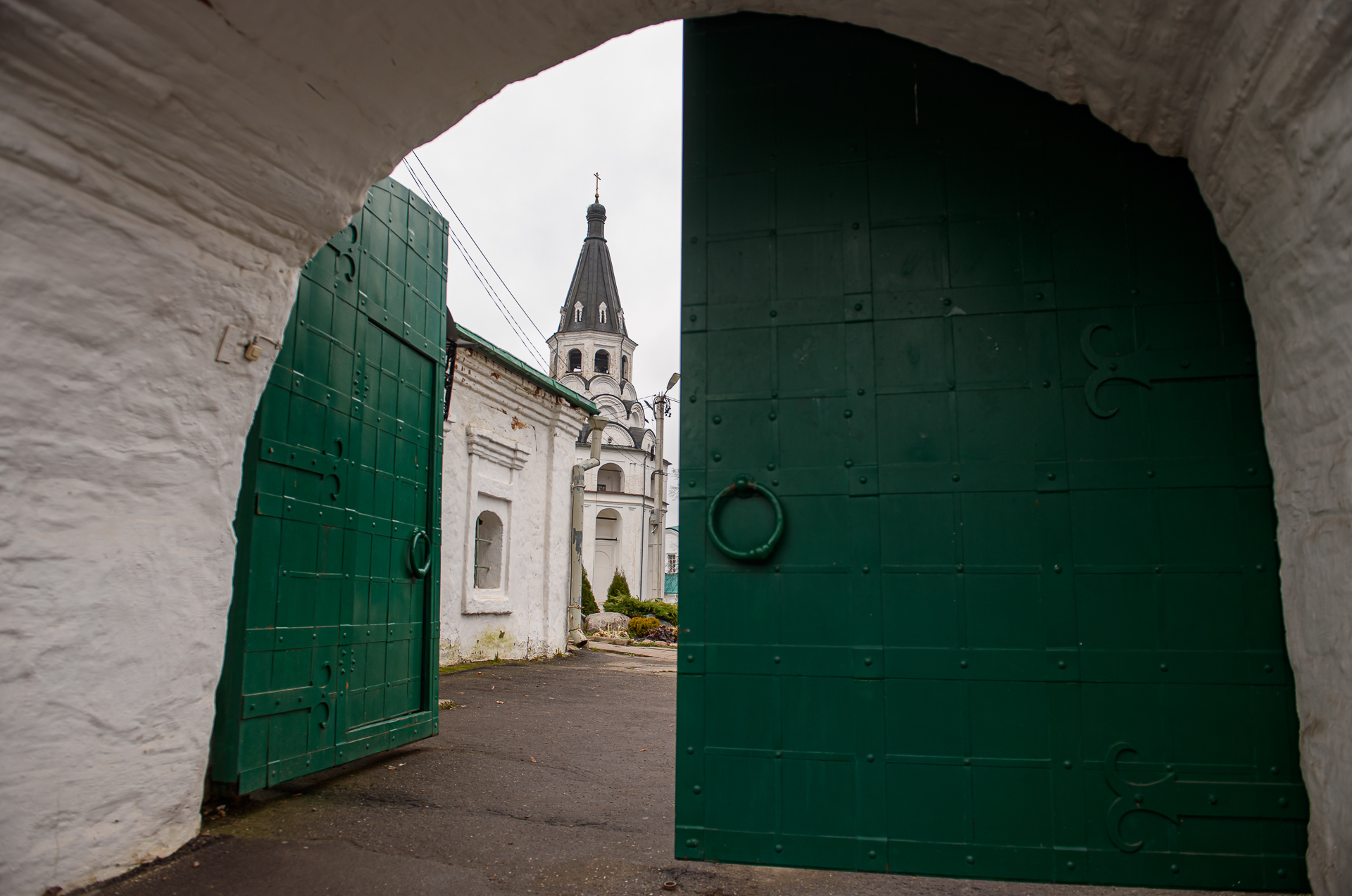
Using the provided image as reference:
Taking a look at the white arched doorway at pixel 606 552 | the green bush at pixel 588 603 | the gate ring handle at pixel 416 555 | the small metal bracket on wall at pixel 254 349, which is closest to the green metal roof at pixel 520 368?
the gate ring handle at pixel 416 555

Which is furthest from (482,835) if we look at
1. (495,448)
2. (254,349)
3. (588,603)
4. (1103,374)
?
(588,603)

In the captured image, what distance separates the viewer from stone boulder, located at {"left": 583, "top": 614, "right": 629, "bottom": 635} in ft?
64.0

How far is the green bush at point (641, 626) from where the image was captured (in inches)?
757

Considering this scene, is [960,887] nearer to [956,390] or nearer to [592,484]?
[956,390]

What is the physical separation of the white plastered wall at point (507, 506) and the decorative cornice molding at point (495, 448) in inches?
0.5

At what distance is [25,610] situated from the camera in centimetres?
260

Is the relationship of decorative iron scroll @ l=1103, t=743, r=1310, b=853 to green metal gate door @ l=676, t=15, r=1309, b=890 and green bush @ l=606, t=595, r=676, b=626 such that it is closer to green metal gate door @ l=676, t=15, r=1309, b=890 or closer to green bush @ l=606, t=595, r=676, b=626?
green metal gate door @ l=676, t=15, r=1309, b=890

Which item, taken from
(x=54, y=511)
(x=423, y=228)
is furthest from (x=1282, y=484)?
(x=423, y=228)

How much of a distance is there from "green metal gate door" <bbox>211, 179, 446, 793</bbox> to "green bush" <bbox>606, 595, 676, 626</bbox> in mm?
16573

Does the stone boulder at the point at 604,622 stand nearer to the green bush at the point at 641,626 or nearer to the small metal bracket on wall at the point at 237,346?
the green bush at the point at 641,626

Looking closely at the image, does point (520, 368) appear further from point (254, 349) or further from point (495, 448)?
point (254, 349)

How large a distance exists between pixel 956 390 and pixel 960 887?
69.3 inches

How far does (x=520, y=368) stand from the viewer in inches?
436

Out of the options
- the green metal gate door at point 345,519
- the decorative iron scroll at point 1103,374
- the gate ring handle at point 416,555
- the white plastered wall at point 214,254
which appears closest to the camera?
the white plastered wall at point 214,254
